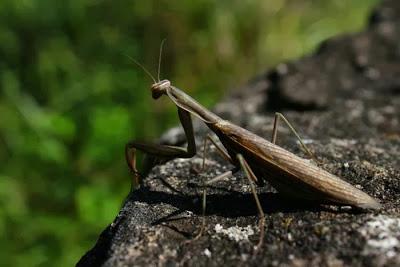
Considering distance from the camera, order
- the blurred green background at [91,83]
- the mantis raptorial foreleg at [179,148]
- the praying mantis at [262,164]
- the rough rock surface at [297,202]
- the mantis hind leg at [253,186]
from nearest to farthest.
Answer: the rough rock surface at [297,202] → the mantis hind leg at [253,186] → the praying mantis at [262,164] → the mantis raptorial foreleg at [179,148] → the blurred green background at [91,83]

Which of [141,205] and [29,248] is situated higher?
[141,205]

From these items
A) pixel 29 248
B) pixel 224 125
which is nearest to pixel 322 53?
pixel 224 125

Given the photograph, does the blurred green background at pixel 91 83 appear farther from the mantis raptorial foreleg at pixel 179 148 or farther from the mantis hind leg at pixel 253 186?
the mantis hind leg at pixel 253 186

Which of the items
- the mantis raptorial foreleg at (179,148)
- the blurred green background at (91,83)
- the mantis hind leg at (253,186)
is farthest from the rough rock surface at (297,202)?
the blurred green background at (91,83)

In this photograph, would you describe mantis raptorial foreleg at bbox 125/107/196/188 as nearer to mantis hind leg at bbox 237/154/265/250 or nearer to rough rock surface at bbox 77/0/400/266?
rough rock surface at bbox 77/0/400/266

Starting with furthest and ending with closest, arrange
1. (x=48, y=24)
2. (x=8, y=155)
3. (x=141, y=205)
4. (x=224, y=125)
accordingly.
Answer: (x=48, y=24), (x=8, y=155), (x=224, y=125), (x=141, y=205)

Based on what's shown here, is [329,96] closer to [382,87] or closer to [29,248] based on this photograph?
[382,87]
